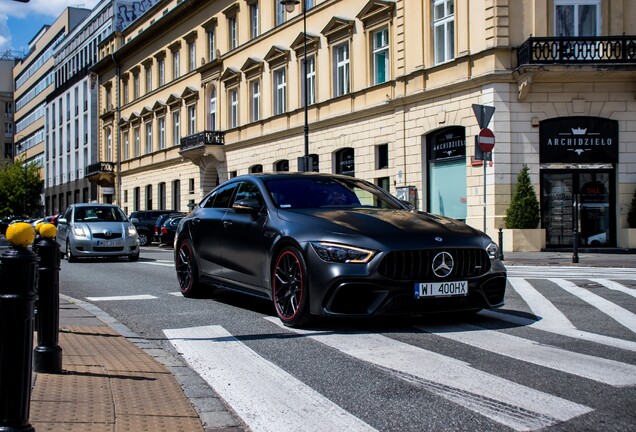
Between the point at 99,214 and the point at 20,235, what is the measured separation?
17628 mm

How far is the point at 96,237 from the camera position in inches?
751

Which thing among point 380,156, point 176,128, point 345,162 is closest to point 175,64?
point 176,128

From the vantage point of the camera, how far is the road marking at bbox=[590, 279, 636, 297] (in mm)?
10242

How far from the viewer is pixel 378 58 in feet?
94.7

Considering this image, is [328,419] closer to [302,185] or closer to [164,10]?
[302,185]

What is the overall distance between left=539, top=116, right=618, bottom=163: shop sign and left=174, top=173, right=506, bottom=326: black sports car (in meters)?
16.4

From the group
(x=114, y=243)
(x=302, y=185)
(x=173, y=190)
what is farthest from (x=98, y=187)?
(x=302, y=185)

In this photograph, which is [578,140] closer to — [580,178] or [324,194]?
[580,178]

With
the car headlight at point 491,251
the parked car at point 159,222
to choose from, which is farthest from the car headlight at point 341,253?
the parked car at point 159,222

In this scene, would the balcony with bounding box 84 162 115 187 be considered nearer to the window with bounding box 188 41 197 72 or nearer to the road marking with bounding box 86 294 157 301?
the window with bounding box 188 41 197 72

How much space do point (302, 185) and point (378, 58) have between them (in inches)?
858

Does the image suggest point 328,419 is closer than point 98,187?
Yes

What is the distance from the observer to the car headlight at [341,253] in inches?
247

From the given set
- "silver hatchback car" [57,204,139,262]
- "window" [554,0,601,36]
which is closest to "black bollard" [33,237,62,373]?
"silver hatchback car" [57,204,139,262]
